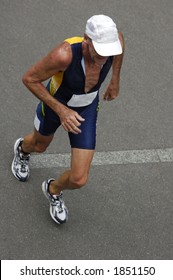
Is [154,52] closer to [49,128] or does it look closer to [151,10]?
[151,10]

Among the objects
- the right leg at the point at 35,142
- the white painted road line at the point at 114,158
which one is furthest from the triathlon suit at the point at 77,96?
the white painted road line at the point at 114,158

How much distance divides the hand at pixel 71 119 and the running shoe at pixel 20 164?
1.32 m

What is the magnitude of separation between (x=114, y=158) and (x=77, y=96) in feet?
4.70

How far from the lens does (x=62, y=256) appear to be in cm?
499

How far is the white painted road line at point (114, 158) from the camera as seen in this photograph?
576cm

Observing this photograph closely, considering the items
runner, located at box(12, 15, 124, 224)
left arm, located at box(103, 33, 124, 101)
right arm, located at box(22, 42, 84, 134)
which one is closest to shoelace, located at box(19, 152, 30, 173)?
runner, located at box(12, 15, 124, 224)

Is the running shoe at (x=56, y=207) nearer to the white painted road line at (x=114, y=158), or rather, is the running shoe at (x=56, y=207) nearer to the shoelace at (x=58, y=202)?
the shoelace at (x=58, y=202)

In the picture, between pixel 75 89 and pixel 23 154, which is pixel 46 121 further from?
pixel 23 154

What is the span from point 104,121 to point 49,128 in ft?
4.53

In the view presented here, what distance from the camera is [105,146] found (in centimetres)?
599

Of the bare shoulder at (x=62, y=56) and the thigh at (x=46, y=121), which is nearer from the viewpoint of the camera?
the bare shoulder at (x=62, y=56)

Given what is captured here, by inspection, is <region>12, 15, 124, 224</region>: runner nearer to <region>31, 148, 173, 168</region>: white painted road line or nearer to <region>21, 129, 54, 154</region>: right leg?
<region>21, 129, 54, 154</region>: right leg

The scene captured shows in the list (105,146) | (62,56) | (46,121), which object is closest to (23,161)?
(46,121)

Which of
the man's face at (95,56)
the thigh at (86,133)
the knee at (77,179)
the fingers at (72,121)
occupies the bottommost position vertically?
the knee at (77,179)
